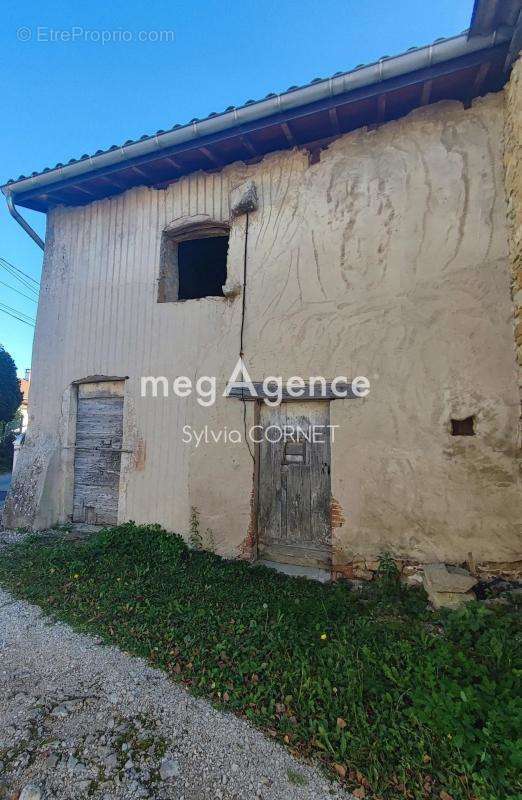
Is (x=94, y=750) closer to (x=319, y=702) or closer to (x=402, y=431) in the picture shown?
(x=319, y=702)

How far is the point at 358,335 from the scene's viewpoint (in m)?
4.49

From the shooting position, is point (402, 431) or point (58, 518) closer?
point (402, 431)

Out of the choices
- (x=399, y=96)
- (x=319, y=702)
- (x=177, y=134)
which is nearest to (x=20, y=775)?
(x=319, y=702)

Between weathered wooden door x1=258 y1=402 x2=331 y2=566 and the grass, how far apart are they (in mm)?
478

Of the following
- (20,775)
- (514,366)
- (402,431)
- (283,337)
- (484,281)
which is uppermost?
(484,281)

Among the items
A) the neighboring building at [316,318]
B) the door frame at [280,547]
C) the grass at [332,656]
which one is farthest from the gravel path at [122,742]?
the neighboring building at [316,318]

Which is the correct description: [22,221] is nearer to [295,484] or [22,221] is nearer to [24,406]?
[295,484]

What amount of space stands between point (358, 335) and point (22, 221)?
6095 mm

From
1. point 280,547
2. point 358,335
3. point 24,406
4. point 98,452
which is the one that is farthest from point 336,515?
point 24,406

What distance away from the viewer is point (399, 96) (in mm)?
4270

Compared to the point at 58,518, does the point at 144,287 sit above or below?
above

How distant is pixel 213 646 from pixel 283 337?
351 centimetres

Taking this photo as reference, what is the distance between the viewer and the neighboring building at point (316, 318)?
13.0 ft

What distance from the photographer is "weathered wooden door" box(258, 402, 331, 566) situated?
4.68m
